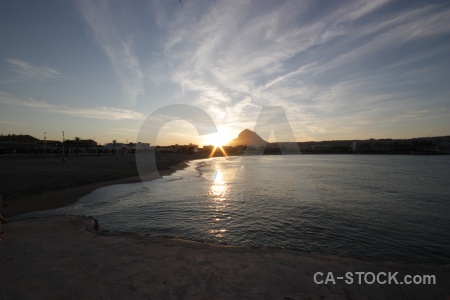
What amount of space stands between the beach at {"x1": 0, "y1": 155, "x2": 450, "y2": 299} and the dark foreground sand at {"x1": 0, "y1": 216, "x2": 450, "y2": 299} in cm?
3

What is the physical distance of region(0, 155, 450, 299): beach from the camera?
6.66 m

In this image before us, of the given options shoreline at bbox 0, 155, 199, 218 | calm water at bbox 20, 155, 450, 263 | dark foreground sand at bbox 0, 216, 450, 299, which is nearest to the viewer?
dark foreground sand at bbox 0, 216, 450, 299

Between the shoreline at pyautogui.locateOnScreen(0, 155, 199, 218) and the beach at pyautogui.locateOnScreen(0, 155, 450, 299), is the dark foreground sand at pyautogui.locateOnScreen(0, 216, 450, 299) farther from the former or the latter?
the shoreline at pyautogui.locateOnScreen(0, 155, 199, 218)

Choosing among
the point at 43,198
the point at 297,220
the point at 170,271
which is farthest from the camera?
the point at 43,198

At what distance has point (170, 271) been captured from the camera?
308 inches

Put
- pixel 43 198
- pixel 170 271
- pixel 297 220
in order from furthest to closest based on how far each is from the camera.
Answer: pixel 43 198
pixel 297 220
pixel 170 271

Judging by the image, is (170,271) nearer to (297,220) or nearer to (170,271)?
(170,271)

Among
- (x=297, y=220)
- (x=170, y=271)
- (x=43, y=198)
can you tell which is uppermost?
(x=170, y=271)

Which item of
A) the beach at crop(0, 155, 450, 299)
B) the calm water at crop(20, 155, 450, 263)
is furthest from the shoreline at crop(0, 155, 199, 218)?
the beach at crop(0, 155, 450, 299)

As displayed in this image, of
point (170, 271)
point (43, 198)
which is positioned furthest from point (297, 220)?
point (43, 198)

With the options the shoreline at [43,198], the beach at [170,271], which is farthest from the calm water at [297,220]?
the beach at [170,271]

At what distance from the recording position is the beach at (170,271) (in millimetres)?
6656

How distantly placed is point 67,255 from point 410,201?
29535 millimetres

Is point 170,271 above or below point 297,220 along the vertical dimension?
above
